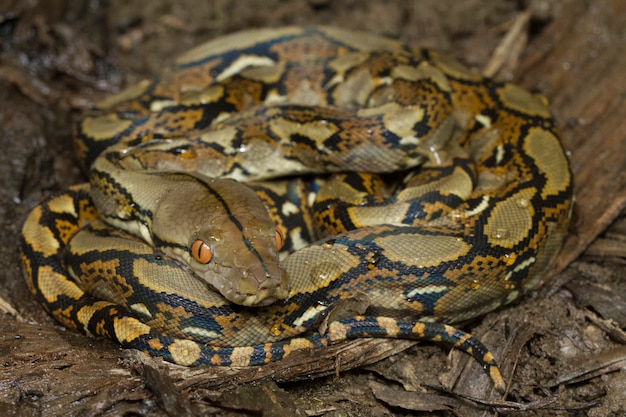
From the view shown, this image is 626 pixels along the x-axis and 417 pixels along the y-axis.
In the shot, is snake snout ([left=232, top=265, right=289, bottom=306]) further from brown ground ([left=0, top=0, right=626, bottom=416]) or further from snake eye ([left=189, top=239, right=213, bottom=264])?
brown ground ([left=0, top=0, right=626, bottom=416])

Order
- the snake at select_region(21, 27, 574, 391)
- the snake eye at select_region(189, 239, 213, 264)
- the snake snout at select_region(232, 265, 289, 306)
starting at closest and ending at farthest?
the snake snout at select_region(232, 265, 289, 306)
the snake eye at select_region(189, 239, 213, 264)
the snake at select_region(21, 27, 574, 391)

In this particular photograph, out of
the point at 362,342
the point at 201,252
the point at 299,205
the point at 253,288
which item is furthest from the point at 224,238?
the point at 299,205

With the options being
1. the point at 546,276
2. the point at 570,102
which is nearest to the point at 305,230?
the point at 546,276

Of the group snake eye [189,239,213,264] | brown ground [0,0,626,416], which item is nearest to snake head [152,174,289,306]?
snake eye [189,239,213,264]

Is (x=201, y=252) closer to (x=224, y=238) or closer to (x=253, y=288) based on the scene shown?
(x=224, y=238)

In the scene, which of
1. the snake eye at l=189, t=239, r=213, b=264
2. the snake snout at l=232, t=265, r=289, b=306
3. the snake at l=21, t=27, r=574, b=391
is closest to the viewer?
the snake snout at l=232, t=265, r=289, b=306

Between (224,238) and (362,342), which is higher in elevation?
(224,238)
